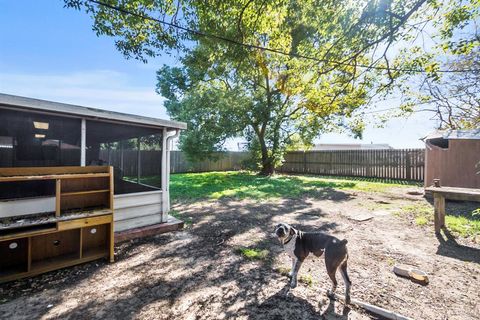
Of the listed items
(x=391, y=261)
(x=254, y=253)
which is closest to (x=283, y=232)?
(x=254, y=253)

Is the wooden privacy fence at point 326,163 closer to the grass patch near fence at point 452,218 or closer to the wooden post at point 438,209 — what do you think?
the grass patch near fence at point 452,218

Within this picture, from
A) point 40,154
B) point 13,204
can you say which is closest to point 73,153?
point 40,154

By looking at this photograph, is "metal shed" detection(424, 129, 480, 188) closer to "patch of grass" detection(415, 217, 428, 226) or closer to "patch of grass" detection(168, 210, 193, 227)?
"patch of grass" detection(415, 217, 428, 226)

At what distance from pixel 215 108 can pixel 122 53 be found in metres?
6.43

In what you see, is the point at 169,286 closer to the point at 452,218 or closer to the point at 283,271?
the point at 283,271

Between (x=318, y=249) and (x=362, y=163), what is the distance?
450 inches

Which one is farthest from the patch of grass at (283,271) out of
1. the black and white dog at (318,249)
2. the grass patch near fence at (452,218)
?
the grass patch near fence at (452,218)

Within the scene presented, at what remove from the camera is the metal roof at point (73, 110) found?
8.60 feet

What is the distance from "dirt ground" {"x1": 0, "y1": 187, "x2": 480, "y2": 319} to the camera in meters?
1.99

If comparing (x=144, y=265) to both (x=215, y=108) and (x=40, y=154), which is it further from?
(x=215, y=108)

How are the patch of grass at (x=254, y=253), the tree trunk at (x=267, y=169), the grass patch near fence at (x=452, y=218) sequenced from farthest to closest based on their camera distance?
the tree trunk at (x=267, y=169) → the grass patch near fence at (x=452, y=218) → the patch of grass at (x=254, y=253)

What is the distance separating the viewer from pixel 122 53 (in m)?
4.98

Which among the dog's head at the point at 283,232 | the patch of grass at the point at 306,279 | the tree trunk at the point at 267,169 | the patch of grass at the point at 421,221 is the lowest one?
the patch of grass at the point at 306,279

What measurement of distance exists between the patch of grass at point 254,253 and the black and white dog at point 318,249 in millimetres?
807
